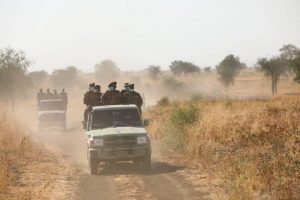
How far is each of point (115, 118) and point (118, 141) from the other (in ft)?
3.82

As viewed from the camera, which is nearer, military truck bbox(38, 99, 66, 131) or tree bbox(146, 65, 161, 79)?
military truck bbox(38, 99, 66, 131)

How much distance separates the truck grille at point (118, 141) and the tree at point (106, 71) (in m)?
96.1

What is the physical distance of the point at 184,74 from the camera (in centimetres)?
11781

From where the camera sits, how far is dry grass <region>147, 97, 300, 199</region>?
432 inches

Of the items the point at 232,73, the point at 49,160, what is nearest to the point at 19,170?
the point at 49,160

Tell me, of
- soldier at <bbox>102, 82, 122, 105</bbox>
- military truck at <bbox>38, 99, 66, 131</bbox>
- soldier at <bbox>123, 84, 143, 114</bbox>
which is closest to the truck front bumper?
soldier at <bbox>102, 82, 122, 105</bbox>

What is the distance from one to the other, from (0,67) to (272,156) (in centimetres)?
3061

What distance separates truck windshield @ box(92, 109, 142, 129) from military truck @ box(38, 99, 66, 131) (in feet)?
50.6

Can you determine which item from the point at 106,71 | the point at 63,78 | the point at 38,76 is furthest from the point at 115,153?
the point at 106,71

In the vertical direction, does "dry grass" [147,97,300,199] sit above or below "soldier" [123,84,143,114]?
below

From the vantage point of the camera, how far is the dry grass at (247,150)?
432 inches

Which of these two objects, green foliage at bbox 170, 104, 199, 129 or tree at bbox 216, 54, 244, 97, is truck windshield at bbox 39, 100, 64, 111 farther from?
tree at bbox 216, 54, 244, 97

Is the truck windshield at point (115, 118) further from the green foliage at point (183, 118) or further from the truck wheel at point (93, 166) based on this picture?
the green foliage at point (183, 118)

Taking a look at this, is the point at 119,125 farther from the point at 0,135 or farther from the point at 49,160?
the point at 0,135
